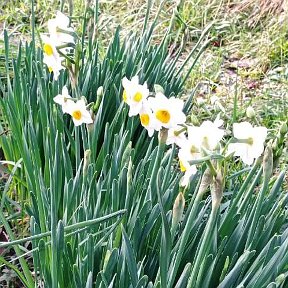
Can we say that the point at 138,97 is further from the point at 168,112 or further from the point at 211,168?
the point at 211,168

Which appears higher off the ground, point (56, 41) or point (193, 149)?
point (56, 41)

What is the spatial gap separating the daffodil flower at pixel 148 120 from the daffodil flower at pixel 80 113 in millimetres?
221

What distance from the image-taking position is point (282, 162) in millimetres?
2283

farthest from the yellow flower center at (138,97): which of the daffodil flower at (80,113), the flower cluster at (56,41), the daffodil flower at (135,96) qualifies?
the flower cluster at (56,41)

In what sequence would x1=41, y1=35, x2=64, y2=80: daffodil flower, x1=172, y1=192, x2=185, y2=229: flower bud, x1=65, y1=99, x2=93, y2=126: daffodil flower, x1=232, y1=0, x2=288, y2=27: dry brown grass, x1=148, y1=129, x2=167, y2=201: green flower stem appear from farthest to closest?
1. x1=232, y1=0, x2=288, y2=27: dry brown grass
2. x1=41, y1=35, x2=64, y2=80: daffodil flower
3. x1=65, y1=99, x2=93, y2=126: daffodil flower
4. x1=148, y1=129, x2=167, y2=201: green flower stem
5. x1=172, y1=192, x2=185, y2=229: flower bud

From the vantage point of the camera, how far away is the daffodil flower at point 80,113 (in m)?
1.24

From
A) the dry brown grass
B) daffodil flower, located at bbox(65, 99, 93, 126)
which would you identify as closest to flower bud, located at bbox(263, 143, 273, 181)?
daffodil flower, located at bbox(65, 99, 93, 126)

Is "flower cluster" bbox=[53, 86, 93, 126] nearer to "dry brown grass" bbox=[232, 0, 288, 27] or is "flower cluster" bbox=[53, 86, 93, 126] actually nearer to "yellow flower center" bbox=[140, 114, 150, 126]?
"yellow flower center" bbox=[140, 114, 150, 126]

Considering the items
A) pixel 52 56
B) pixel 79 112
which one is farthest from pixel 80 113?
pixel 52 56

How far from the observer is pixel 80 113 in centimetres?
126

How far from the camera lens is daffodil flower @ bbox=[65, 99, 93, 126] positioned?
1.24m

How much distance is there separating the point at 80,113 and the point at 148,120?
0.27 m

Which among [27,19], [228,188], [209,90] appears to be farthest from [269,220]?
[27,19]

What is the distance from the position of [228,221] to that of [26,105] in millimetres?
791
